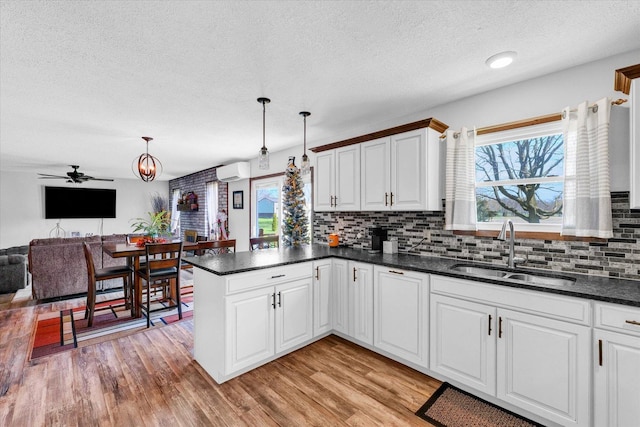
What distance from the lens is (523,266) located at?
7.80ft

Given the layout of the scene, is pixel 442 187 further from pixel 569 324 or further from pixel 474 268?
pixel 569 324

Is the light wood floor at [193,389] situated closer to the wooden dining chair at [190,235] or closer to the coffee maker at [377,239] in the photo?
the coffee maker at [377,239]

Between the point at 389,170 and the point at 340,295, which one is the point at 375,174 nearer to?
the point at 389,170

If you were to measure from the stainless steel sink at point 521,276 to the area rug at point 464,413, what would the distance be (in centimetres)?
89

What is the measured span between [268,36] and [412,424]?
8.43ft

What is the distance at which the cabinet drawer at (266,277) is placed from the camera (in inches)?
89.4

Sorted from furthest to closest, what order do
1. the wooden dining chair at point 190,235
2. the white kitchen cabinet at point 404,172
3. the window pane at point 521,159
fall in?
the wooden dining chair at point 190,235 < the white kitchen cabinet at point 404,172 < the window pane at point 521,159

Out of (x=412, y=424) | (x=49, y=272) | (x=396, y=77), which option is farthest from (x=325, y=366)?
(x=49, y=272)

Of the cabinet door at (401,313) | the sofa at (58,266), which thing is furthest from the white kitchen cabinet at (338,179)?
the sofa at (58,266)

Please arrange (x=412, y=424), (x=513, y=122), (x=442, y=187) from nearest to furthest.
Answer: (x=412, y=424), (x=513, y=122), (x=442, y=187)

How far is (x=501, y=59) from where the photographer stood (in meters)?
2.01

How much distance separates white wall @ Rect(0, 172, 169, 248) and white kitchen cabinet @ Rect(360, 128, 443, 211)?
28.3ft

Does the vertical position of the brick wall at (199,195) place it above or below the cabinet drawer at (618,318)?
above

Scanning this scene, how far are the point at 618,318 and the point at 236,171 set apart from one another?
5.27 m
